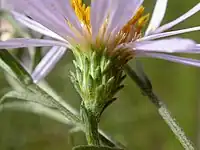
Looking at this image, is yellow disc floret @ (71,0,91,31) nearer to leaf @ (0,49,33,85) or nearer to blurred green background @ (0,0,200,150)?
leaf @ (0,49,33,85)

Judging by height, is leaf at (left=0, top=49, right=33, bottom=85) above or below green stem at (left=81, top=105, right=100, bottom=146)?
above

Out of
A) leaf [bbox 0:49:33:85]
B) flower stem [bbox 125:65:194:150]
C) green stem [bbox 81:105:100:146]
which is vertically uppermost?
leaf [bbox 0:49:33:85]

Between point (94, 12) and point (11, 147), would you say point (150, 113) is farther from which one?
point (94, 12)

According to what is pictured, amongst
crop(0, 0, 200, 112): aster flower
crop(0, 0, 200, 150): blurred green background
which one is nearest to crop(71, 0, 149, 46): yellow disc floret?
crop(0, 0, 200, 112): aster flower

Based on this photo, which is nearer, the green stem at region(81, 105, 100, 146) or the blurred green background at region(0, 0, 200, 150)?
the green stem at region(81, 105, 100, 146)

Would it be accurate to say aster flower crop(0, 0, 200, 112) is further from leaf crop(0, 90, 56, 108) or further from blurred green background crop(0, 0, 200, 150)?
blurred green background crop(0, 0, 200, 150)

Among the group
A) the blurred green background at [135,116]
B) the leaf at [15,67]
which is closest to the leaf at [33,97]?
the leaf at [15,67]

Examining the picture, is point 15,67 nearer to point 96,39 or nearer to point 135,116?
point 96,39
